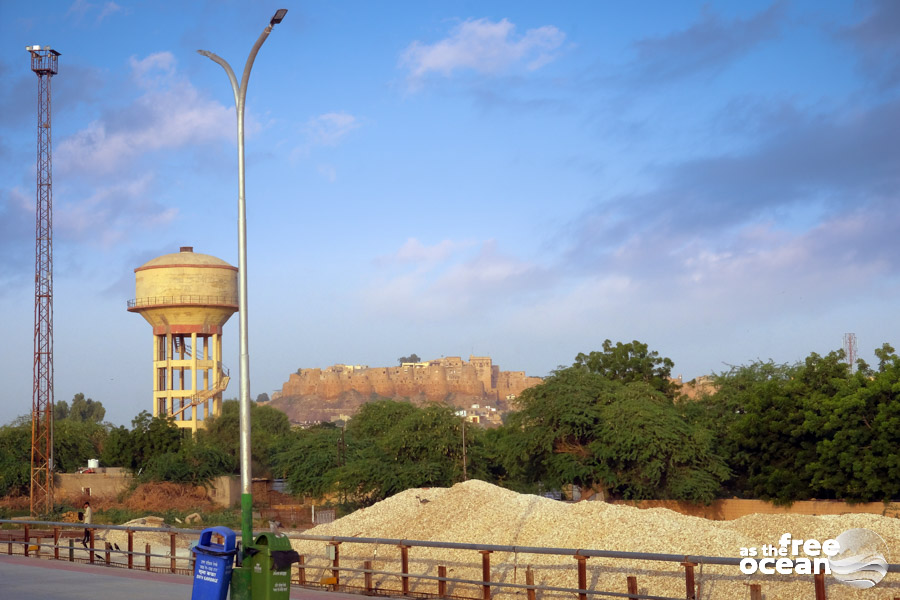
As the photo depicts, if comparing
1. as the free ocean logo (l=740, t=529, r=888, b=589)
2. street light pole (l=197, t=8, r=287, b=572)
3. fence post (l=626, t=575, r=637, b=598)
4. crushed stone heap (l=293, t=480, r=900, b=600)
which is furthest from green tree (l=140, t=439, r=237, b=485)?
fence post (l=626, t=575, r=637, b=598)

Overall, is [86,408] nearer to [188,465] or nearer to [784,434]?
[188,465]

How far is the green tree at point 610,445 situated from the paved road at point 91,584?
28.8 m

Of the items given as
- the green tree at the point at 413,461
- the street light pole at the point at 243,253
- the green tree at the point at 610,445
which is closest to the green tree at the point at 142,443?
the green tree at the point at 413,461

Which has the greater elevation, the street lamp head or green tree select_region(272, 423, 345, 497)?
the street lamp head

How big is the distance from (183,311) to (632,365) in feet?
120

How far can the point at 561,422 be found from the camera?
47.6 m

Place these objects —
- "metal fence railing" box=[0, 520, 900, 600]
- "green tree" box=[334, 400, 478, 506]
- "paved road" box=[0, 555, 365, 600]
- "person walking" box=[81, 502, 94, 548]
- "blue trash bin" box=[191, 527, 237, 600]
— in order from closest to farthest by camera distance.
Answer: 1. "blue trash bin" box=[191, 527, 237, 600]
2. "metal fence railing" box=[0, 520, 900, 600]
3. "paved road" box=[0, 555, 365, 600]
4. "person walking" box=[81, 502, 94, 548]
5. "green tree" box=[334, 400, 478, 506]

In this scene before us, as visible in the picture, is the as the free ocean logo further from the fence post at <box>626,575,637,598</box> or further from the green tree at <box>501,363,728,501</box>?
the green tree at <box>501,363,728,501</box>

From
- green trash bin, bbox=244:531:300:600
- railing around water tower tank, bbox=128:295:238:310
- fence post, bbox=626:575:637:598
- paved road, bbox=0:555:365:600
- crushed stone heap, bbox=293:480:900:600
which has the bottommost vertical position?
crushed stone heap, bbox=293:480:900:600

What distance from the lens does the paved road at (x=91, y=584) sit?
16078 mm

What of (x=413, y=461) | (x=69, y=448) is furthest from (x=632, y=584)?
(x=69, y=448)

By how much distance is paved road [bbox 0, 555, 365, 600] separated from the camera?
16078 mm

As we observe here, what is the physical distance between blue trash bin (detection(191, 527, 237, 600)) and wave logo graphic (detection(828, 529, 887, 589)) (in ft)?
30.2

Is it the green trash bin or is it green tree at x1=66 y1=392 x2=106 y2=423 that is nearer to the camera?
the green trash bin
